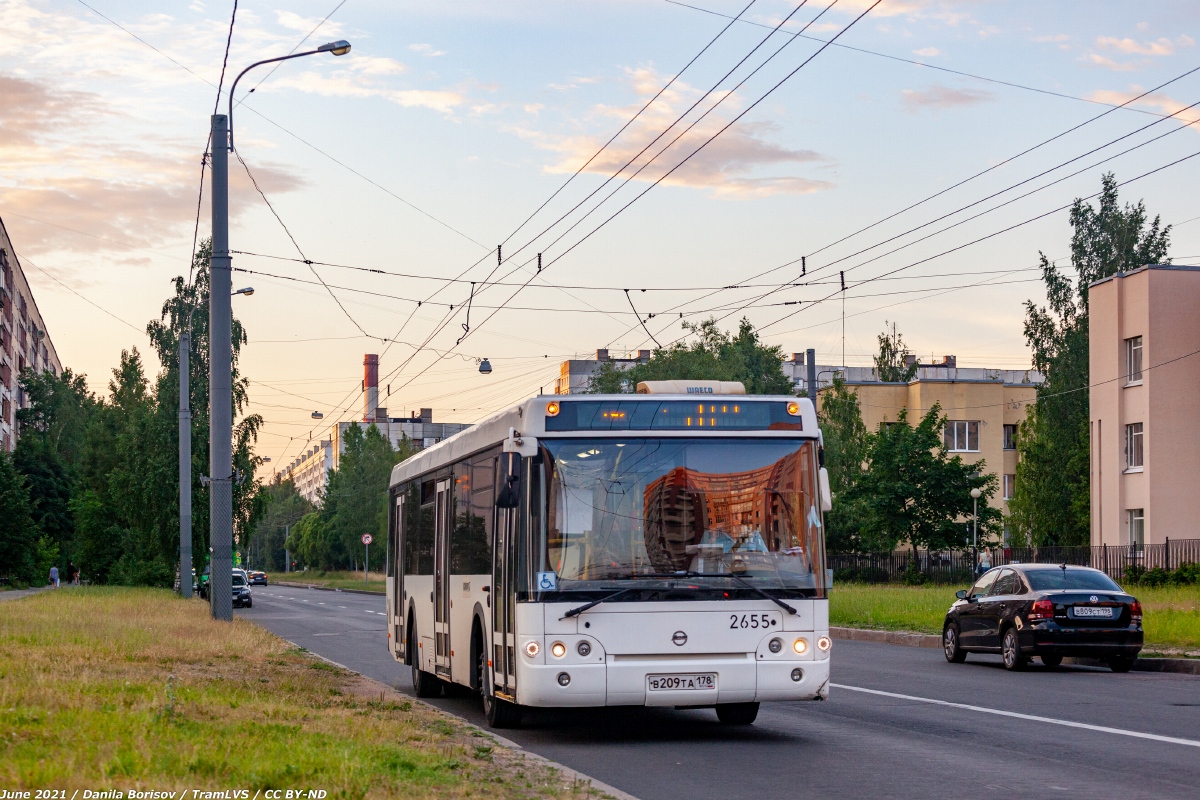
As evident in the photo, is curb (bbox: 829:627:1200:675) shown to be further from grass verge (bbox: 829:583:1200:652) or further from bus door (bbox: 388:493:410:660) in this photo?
bus door (bbox: 388:493:410:660)

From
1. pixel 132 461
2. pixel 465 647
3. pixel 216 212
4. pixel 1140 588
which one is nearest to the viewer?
pixel 465 647

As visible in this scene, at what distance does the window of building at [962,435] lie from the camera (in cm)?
8744

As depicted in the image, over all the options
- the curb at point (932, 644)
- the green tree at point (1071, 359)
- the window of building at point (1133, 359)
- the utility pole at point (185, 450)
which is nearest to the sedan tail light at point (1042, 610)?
the curb at point (932, 644)

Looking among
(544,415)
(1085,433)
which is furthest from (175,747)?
(1085,433)

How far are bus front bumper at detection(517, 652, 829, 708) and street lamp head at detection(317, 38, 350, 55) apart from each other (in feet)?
47.7

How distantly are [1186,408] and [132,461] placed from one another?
39.0m

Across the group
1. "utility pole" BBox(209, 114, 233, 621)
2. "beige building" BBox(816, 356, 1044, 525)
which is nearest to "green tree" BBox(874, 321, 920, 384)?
"beige building" BBox(816, 356, 1044, 525)

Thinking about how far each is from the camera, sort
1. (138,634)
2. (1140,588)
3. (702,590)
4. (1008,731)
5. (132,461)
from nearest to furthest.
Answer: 1. (702,590)
2. (1008,731)
3. (138,634)
4. (1140,588)
5. (132,461)

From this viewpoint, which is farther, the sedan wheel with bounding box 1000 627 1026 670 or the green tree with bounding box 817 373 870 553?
the green tree with bounding box 817 373 870 553

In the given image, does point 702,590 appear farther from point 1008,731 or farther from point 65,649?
point 65,649

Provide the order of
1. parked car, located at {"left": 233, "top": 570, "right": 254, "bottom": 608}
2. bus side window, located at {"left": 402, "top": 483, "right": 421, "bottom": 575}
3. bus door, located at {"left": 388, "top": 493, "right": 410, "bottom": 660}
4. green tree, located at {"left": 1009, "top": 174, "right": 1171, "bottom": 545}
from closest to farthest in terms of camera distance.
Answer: bus side window, located at {"left": 402, "top": 483, "right": 421, "bottom": 575}, bus door, located at {"left": 388, "top": 493, "right": 410, "bottom": 660}, parked car, located at {"left": 233, "top": 570, "right": 254, "bottom": 608}, green tree, located at {"left": 1009, "top": 174, "right": 1171, "bottom": 545}

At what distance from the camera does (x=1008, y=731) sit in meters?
12.7

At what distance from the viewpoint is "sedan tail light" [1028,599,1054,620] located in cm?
2078

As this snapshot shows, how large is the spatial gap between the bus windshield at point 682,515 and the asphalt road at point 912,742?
135 centimetres
